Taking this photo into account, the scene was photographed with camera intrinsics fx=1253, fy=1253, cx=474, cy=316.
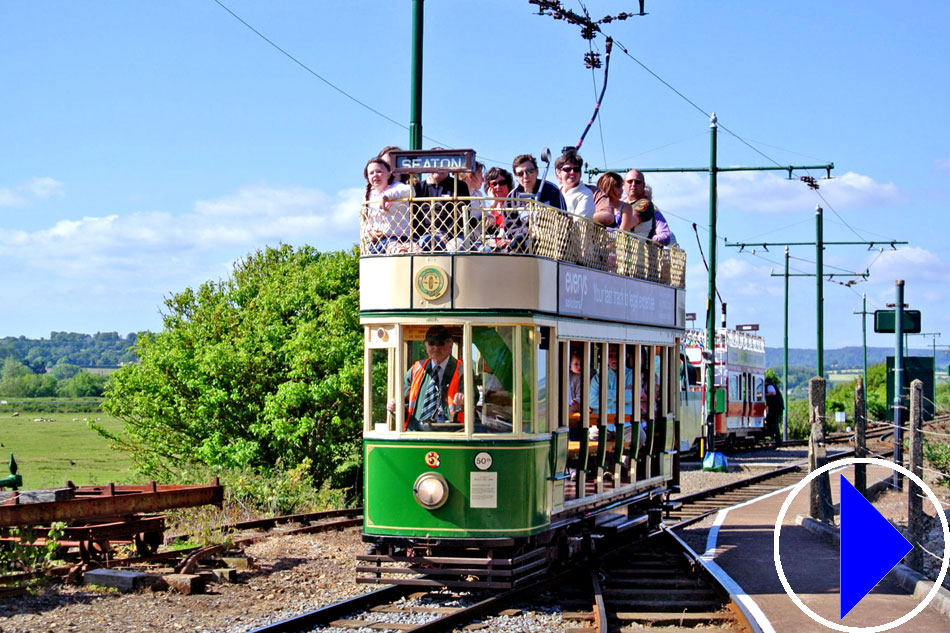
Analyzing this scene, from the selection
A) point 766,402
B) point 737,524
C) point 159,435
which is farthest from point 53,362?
point 737,524

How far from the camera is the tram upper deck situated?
11016 mm

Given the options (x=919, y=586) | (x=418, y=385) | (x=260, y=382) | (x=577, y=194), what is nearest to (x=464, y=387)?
(x=418, y=385)

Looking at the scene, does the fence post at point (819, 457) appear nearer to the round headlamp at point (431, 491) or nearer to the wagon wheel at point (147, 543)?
the round headlamp at point (431, 491)

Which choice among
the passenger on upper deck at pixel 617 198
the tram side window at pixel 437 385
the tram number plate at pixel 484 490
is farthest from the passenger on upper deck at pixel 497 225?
the passenger on upper deck at pixel 617 198

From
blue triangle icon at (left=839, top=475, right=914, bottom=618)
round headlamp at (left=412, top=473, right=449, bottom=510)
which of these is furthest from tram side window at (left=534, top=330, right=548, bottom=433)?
blue triangle icon at (left=839, top=475, right=914, bottom=618)

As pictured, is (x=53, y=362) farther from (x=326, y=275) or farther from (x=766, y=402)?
(x=326, y=275)

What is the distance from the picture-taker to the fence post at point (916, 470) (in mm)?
11859

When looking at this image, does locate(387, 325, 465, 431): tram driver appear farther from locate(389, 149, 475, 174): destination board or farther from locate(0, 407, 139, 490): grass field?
locate(0, 407, 139, 490): grass field

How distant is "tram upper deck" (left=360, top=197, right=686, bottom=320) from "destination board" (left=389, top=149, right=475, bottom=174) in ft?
1.02

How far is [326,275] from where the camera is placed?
27094 millimetres

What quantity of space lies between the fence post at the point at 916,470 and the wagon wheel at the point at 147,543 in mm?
7771

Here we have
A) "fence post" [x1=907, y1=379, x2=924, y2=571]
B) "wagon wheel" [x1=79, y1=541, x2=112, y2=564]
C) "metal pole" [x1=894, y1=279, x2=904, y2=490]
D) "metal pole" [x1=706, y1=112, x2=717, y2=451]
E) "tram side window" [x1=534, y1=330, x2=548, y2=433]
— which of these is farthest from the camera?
"metal pole" [x1=706, y1=112, x2=717, y2=451]

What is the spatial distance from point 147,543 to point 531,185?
5.61 metres

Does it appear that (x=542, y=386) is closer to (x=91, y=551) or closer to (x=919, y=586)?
(x=919, y=586)
